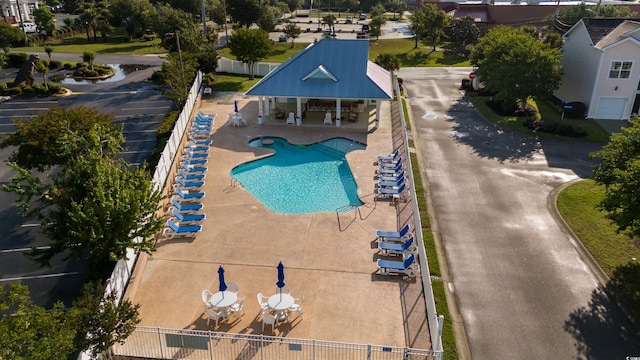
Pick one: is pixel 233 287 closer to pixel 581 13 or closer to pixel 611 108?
pixel 611 108

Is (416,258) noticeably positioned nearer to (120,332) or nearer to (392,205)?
(392,205)

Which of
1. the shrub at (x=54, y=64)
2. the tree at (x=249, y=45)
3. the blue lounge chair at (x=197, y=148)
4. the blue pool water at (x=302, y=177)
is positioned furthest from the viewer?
the shrub at (x=54, y=64)

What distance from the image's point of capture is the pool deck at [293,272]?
15.6 m

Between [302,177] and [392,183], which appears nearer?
[392,183]

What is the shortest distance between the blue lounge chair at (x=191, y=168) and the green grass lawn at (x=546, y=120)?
73.1 feet

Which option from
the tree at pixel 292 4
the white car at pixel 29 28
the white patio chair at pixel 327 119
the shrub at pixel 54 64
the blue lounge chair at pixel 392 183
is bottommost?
the blue lounge chair at pixel 392 183

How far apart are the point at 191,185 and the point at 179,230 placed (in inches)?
184

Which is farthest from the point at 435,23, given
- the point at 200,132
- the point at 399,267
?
the point at 399,267

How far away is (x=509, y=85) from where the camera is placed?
35.8 m

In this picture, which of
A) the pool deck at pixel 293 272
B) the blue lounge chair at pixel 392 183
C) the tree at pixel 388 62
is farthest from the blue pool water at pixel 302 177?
the tree at pixel 388 62

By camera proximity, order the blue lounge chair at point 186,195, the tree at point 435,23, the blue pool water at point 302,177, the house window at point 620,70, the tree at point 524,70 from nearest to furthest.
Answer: the blue lounge chair at point 186,195
the blue pool water at point 302,177
the house window at point 620,70
the tree at point 524,70
the tree at point 435,23

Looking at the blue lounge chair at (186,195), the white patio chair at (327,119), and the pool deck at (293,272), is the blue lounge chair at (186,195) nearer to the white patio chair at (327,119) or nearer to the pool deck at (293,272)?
the pool deck at (293,272)

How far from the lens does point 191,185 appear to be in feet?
80.8

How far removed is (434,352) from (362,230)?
8240 millimetres
